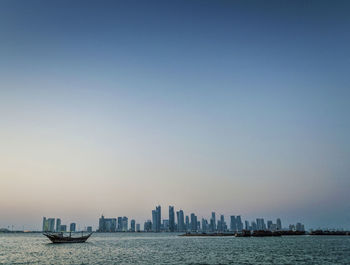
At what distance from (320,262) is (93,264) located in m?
49.6

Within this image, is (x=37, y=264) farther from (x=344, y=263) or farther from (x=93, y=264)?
(x=344, y=263)

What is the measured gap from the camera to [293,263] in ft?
210

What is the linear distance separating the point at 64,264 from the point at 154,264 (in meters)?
19.8

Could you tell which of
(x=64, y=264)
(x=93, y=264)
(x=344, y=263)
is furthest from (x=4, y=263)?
(x=344, y=263)

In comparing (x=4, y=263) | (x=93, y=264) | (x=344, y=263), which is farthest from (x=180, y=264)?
(x=4, y=263)

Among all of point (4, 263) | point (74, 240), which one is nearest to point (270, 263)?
point (4, 263)

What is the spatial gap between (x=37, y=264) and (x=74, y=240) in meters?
79.8

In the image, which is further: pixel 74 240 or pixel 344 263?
pixel 74 240

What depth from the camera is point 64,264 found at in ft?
214

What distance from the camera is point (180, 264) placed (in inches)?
2469

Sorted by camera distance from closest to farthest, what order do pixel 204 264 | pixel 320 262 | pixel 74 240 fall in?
pixel 204 264
pixel 320 262
pixel 74 240

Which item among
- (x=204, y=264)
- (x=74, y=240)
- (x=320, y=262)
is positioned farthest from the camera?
(x=74, y=240)

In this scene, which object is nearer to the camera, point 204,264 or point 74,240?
point 204,264

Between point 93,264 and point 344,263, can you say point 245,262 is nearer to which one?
point 344,263
